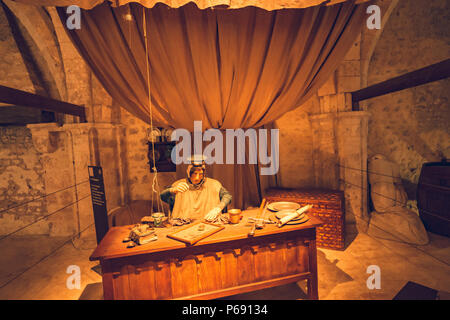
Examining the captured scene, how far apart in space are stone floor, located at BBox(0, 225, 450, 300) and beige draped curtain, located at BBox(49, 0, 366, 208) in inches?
93.3

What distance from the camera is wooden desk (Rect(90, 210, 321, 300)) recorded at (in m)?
2.01

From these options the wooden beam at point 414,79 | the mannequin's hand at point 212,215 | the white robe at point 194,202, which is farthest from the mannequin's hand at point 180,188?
the wooden beam at point 414,79

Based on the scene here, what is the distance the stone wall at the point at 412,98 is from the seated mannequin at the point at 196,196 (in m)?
4.33

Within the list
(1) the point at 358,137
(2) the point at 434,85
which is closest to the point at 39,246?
(1) the point at 358,137

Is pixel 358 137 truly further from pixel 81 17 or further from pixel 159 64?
pixel 81 17

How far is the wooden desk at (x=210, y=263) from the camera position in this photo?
2010 millimetres

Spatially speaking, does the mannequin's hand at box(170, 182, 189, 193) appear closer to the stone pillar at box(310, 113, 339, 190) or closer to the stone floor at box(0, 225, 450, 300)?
the stone floor at box(0, 225, 450, 300)

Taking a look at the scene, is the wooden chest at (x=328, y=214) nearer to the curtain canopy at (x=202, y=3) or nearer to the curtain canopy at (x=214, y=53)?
the curtain canopy at (x=214, y=53)

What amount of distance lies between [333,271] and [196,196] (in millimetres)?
2212

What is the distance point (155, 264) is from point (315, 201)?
107 inches

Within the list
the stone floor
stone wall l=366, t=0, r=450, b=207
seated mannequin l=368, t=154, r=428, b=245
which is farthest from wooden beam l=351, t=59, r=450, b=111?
the stone floor

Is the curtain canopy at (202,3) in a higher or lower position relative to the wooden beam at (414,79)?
higher

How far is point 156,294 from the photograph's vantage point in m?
2.10

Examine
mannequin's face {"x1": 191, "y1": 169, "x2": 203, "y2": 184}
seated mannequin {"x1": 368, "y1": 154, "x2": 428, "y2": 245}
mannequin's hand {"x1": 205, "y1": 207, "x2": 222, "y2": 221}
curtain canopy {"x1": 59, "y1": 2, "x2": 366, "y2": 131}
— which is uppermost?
curtain canopy {"x1": 59, "y1": 2, "x2": 366, "y2": 131}
